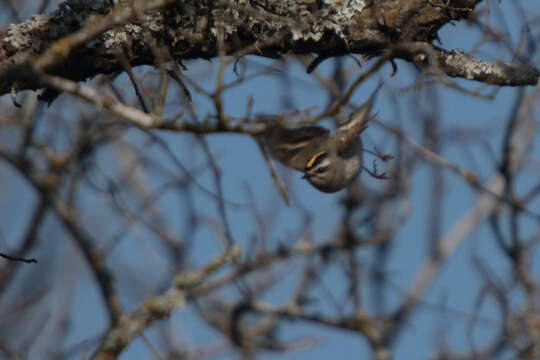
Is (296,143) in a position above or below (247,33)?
below

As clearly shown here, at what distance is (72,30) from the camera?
188 centimetres

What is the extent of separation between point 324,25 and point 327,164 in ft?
1.79

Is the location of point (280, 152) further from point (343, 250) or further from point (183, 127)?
point (343, 250)

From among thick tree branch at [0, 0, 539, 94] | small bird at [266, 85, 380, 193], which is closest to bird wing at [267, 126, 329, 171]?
small bird at [266, 85, 380, 193]

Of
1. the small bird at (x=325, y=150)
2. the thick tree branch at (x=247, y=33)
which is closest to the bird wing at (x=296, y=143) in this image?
the small bird at (x=325, y=150)

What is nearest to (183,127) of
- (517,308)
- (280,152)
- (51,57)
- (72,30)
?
(51,57)

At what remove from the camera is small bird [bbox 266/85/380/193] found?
2224 mm

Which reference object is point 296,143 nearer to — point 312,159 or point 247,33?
point 312,159

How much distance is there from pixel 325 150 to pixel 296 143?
0.12 meters

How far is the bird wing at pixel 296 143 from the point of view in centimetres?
230

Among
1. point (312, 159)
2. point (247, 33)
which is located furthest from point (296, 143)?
point (247, 33)

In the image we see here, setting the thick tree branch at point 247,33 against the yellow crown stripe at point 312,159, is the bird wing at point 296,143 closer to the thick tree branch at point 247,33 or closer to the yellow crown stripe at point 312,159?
the yellow crown stripe at point 312,159

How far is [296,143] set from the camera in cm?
233

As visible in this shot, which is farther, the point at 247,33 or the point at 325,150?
the point at 325,150
